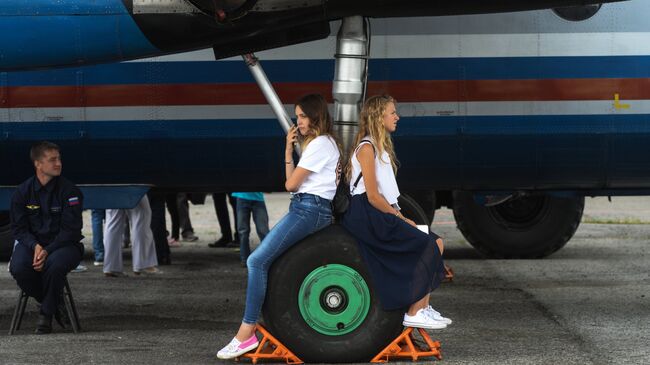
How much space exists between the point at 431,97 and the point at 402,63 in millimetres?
380

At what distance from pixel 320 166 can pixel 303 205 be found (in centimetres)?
26

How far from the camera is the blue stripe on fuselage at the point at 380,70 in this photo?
10609 millimetres

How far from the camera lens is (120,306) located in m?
10.8

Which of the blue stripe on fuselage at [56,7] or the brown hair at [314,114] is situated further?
the blue stripe on fuselage at [56,7]

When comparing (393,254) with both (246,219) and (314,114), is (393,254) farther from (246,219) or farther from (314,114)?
(246,219)

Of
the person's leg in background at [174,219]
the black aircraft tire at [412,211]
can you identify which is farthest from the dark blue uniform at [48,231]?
the person's leg in background at [174,219]

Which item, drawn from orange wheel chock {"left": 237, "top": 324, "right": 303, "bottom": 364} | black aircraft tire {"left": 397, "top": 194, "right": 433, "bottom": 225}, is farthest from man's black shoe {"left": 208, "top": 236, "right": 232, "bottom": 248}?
orange wheel chock {"left": 237, "top": 324, "right": 303, "bottom": 364}

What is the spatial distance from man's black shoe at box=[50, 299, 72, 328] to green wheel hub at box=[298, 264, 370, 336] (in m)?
2.40

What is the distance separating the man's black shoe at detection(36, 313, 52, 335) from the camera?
30.6 ft

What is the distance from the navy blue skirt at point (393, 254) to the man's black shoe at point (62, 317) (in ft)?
8.92

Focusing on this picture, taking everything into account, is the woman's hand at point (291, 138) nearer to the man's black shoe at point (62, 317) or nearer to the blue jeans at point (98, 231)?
the man's black shoe at point (62, 317)

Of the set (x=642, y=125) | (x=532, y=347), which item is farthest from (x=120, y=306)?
(x=642, y=125)

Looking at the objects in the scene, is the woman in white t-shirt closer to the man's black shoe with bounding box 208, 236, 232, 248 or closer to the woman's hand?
the woman's hand

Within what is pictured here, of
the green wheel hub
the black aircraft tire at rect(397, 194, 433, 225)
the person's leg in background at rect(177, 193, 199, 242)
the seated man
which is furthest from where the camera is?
the person's leg in background at rect(177, 193, 199, 242)
